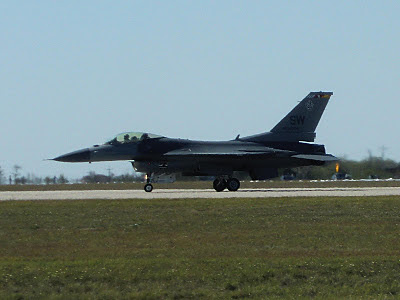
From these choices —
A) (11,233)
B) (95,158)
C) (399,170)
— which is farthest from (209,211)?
(399,170)

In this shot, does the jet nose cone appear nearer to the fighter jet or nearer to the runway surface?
the fighter jet

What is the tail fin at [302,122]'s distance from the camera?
38219 millimetres

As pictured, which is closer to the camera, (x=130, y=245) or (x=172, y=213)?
(x=130, y=245)

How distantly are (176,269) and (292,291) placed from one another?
2133 mm

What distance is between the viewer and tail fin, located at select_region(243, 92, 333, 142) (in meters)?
38.2

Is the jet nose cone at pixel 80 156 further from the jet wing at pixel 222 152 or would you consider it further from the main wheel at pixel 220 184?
the main wheel at pixel 220 184

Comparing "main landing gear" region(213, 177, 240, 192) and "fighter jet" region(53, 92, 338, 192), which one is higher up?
"fighter jet" region(53, 92, 338, 192)

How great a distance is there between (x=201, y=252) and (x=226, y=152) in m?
23.1

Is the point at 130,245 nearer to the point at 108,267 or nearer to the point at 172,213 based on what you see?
the point at 108,267

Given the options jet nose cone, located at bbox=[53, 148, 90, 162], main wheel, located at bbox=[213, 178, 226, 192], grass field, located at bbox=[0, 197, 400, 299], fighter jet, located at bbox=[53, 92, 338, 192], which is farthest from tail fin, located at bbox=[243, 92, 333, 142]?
grass field, located at bbox=[0, 197, 400, 299]

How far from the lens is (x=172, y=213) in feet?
74.1

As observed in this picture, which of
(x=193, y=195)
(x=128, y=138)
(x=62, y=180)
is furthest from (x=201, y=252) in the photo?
(x=62, y=180)

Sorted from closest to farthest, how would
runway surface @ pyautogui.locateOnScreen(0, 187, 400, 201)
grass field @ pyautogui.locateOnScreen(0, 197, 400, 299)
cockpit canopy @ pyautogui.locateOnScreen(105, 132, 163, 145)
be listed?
grass field @ pyautogui.locateOnScreen(0, 197, 400, 299) → runway surface @ pyautogui.locateOnScreen(0, 187, 400, 201) → cockpit canopy @ pyautogui.locateOnScreen(105, 132, 163, 145)

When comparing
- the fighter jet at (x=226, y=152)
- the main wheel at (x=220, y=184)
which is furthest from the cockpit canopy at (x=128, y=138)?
the main wheel at (x=220, y=184)
